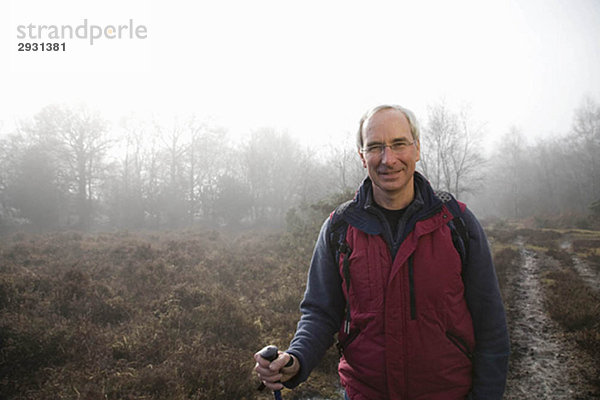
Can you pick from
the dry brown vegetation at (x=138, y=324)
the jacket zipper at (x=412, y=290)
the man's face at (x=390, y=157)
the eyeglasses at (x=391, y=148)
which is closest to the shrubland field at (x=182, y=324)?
the dry brown vegetation at (x=138, y=324)

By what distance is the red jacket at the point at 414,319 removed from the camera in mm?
1535

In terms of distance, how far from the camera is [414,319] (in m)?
1.53

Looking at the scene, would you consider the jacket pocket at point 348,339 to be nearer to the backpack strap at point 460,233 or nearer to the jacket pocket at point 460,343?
the jacket pocket at point 460,343

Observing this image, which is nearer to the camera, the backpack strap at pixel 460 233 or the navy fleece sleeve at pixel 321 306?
the backpack strap at pixel 460 233

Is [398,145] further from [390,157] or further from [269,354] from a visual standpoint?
[269,354]

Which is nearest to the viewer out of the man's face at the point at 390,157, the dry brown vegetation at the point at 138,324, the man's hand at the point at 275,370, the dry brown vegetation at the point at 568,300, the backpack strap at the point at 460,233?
the man's hand at the point at 275,370

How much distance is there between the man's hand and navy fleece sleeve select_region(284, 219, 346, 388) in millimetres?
139

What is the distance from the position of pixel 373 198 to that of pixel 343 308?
0.72 m

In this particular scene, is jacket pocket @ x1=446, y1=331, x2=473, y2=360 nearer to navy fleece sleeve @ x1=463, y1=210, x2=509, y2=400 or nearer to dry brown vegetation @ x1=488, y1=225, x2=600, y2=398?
navy fleece sleeve @ x1=463, y1=210, x2=509, y2=400

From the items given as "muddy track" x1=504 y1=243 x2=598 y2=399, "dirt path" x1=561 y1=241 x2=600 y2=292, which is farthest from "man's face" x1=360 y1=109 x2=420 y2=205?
"dirt path" x1=561 y1=241 x2=600 y2=292

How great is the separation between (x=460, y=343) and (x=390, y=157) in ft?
3.45

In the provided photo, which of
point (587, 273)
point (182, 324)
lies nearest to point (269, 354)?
point (182, 324)

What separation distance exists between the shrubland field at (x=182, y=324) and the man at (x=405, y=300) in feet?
10.1

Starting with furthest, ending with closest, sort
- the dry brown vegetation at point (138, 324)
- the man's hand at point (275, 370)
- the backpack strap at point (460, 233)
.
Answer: the dry brown vegetation at point (138, 324) < the backpack strap at point (460, 233) < the man's hand at point (275, 370)
